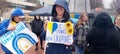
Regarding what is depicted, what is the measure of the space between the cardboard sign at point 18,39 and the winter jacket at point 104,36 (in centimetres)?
123

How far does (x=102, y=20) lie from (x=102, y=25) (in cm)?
9

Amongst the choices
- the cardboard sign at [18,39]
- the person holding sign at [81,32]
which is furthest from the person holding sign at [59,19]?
the person holding sign at [81,32]

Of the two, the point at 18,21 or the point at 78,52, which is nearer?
the point at 18,21

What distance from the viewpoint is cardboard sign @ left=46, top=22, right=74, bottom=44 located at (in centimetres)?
604

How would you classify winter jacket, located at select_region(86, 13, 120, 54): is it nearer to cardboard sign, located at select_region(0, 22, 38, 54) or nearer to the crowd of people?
the crowd of people

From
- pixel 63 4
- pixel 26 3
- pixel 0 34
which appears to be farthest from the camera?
pixel 26 3

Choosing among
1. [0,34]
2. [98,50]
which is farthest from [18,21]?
[98,50]

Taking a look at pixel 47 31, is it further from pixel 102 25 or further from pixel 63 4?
pixel 102 25

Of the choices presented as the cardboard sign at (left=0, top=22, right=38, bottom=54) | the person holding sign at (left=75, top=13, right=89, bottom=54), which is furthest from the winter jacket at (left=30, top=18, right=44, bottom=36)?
the cardboard sign at (left=0, top=22, right=38, bottom=54)

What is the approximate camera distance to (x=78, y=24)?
29.4 ft

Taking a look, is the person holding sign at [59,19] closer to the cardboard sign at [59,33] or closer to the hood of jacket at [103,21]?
the cardboard sign at [59,33]

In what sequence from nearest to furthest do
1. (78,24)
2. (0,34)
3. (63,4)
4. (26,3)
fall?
(63,4) < (0,34) < (78,24) < (26,3)

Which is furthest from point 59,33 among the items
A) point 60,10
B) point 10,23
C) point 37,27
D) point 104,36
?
point 37,27

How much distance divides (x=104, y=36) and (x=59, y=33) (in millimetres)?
763
